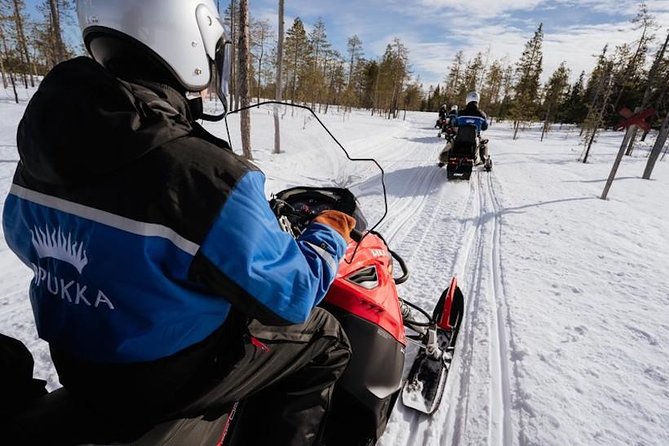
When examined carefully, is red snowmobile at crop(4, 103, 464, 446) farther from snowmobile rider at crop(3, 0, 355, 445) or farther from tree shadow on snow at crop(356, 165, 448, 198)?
tree shadow on snow at crop(356, 165, 448, 198)

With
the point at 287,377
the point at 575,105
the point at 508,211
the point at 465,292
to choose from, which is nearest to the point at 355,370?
the point at 287,377

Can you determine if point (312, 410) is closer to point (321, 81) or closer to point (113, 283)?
point (113, 283)

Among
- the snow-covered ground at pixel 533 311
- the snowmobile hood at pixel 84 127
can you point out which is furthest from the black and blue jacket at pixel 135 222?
the snow-covered ground at pixel 533 311

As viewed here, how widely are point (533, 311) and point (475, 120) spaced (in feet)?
22.3

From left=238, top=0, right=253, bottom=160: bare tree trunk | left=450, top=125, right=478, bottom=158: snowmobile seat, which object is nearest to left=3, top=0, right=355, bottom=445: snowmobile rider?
left=450, top=125, right=478, bottom=158: snowmobile seat

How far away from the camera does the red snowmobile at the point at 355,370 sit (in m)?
0.98

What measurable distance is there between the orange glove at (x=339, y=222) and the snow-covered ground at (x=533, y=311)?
2.02ft

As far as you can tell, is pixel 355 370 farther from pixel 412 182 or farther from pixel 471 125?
pixel 471 125

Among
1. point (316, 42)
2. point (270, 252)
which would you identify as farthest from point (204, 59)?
point (316, 42)

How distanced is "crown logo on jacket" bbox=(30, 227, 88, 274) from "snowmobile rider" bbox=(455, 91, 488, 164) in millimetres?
8918

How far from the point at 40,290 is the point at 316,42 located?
162ft

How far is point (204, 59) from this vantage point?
1.36m

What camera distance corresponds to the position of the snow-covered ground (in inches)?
87.0

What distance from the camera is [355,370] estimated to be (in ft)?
5.78
